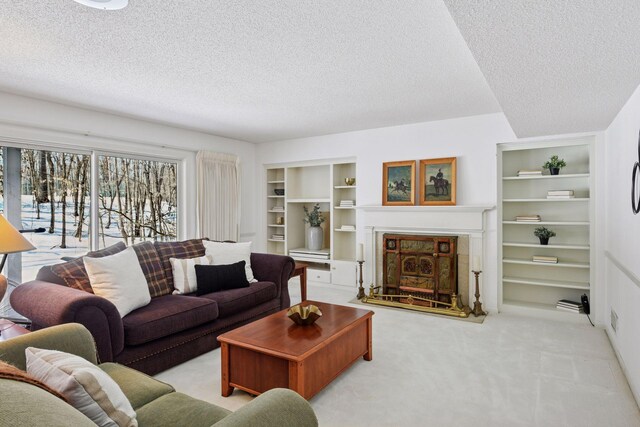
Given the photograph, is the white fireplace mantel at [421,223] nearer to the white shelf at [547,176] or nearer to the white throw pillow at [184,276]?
the white shelf at [547,176]

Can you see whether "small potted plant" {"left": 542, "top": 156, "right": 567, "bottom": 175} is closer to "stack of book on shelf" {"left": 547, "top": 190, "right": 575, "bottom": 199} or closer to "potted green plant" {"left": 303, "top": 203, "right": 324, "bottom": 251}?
"stack of book on shelf" {"left": 547, "top": 190, "right": 575, "bottom": 199}

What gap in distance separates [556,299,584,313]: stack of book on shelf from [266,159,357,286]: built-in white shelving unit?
8.55 feet

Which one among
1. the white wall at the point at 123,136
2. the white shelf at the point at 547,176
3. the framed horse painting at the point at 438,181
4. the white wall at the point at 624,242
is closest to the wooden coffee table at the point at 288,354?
the white wall at the point at 624,242

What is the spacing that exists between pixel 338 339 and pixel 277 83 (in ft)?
7.23

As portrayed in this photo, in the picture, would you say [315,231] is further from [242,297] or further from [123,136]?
[123,136]

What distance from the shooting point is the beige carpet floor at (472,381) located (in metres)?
2.29

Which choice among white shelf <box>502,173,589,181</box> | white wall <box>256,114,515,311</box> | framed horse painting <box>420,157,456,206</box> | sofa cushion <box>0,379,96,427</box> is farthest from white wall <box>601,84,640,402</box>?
sofa cushion <box>0,379,96,427</box>

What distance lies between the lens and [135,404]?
1602 millimetres

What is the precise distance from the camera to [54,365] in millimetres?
1249

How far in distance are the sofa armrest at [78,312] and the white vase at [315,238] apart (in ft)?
12.4

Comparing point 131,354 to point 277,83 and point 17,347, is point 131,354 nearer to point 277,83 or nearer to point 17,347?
point 17,347

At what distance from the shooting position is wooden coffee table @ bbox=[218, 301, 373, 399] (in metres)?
2.33

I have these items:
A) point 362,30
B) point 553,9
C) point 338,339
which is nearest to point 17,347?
point 338,339

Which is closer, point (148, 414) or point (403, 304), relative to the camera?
point (148, 414)
